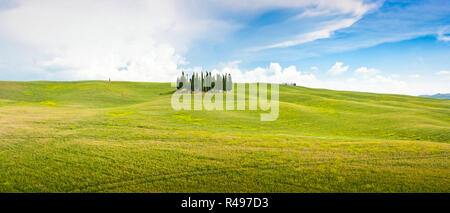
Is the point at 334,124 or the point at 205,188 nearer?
the point at 205,188

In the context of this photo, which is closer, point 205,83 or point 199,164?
point 199,164

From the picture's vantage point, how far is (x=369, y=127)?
31.2 metres

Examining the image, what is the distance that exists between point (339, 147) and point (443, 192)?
728 cm

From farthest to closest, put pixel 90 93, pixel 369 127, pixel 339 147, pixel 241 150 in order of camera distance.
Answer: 1. pixel 90 93
2. pixel 369 127
3. pixel 339 147
4. pixel 241 150

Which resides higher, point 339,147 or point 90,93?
point 90,93

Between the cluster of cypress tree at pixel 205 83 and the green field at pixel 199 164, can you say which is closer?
the green field at pixel 199 164

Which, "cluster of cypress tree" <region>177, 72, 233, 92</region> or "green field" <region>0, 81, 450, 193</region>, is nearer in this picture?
"green field" <region>0, 81, 450, 193</region>

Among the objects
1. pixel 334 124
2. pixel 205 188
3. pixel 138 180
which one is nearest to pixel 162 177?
Answer: pixel 138 180

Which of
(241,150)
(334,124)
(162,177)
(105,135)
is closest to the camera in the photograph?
(162,177)

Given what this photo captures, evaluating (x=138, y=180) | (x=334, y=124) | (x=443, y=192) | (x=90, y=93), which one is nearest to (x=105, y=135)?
(x=138, y=180)
